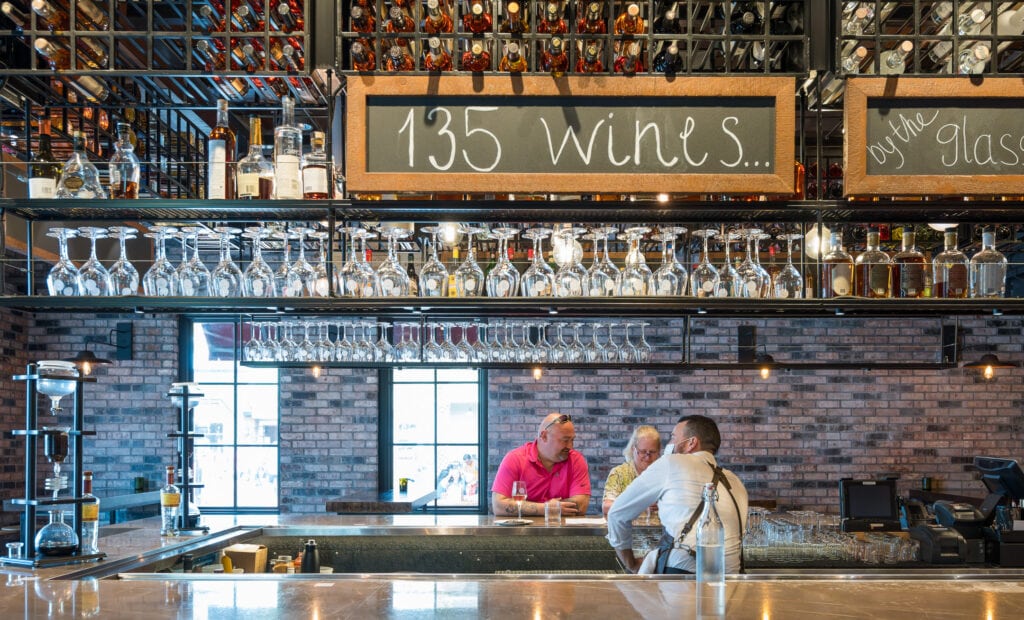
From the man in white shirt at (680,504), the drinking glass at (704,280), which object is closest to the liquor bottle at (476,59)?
the drinking glass at (704,280)

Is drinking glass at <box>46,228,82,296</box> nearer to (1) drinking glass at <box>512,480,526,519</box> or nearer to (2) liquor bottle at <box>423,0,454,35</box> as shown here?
(2) liquor bottle at <box>423,0,454,35</box>

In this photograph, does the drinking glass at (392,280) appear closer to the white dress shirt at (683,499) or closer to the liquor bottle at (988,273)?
the white dress shirt at (683,499)

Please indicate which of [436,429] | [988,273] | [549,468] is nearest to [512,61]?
[988,273]

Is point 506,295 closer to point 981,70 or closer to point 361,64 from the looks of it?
point 361,64

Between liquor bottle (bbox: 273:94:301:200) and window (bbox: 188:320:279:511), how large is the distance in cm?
502

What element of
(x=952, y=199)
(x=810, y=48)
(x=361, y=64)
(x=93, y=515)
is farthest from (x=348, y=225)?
(x=952, y=199)

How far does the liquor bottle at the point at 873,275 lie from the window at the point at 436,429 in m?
5.01

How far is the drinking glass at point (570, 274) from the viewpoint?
3051mm

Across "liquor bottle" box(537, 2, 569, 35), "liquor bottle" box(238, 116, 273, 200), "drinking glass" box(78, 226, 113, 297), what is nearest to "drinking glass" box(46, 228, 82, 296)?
"drinking glass" box(78, 226, 113, 297)

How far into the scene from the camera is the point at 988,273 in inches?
118

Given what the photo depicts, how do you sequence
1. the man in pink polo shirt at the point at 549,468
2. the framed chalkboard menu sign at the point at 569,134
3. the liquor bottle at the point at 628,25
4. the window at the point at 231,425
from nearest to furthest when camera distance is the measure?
the framed chalkboard menu sign at the point at 569,134 < the liquor bottle at the point at 628,25 < the man in pink polo shirt at the point at 549,468 < the window at the point at 231,425

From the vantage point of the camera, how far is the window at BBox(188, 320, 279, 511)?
7742mm

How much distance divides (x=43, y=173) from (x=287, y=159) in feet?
3.19

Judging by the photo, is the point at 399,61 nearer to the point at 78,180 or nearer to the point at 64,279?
the point at 78,180
